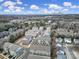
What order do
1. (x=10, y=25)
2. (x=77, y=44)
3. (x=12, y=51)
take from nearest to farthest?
(x=12, y=51) → (x=77, y=44) → (x=10, y=25)

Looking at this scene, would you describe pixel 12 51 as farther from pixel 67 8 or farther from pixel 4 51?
pixel 67 8

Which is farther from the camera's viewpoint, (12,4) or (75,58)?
(12,4)

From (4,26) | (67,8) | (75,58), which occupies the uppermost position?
(67,8)

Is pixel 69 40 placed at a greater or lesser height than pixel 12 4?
lesser

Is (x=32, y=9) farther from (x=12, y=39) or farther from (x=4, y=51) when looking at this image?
(x=4, y=51)

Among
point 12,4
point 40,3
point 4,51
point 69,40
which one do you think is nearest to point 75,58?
point 69,40

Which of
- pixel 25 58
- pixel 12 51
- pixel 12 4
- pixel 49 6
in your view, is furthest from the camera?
pixel 49 6

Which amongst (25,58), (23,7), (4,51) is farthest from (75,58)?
(23,7)

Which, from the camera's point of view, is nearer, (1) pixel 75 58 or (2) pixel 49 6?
(1) pixel 75 58

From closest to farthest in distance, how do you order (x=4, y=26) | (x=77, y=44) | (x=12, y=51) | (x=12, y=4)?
(x=12, y=51) < (x=77, y=44) < (x=12, y=4) < (x=4, y=26)
